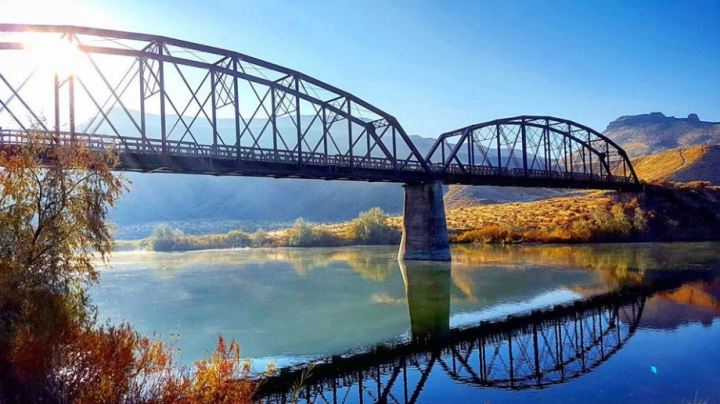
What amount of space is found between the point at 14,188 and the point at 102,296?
23.0 m

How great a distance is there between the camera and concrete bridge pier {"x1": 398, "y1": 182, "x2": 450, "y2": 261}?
50250mm

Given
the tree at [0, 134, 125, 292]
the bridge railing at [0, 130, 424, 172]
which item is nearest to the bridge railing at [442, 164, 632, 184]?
the bridge railing at [0, 130, 424, 172]

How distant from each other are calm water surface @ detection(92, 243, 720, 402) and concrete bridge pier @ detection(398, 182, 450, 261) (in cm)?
458

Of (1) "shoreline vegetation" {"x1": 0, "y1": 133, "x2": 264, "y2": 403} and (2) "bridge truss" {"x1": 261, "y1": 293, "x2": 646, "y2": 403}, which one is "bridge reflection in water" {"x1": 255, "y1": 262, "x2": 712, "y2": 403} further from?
(1) "shoreline vegetation" {"x1": 0, "y1": 133, "x2": 264, "y2": 403}

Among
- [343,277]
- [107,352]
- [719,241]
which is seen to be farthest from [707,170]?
[107,352]

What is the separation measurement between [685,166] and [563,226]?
260 feet

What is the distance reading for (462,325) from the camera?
2294 centimetres

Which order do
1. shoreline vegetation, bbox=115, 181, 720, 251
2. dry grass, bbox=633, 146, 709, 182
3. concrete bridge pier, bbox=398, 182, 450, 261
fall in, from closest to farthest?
1. concrete bridge pier, bbox=398, 182, 450, 261
2. shoreline vegetation, bbox=115, 181, 720, 251
3. dry grass, bbox=633, 146, 709, 182

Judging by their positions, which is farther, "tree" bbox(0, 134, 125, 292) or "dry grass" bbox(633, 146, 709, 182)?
"dry grass" bbox(633, 146, 709, 182)

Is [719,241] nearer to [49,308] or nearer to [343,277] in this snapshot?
[343,277]

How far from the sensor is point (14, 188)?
13.5 meters

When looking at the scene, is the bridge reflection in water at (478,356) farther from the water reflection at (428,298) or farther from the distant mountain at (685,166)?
the distant mountain at (685,166)

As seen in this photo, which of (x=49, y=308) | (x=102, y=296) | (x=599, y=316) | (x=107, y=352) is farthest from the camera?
(x=102, y=296)

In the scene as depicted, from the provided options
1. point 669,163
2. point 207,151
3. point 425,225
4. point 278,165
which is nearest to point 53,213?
point 207,151
